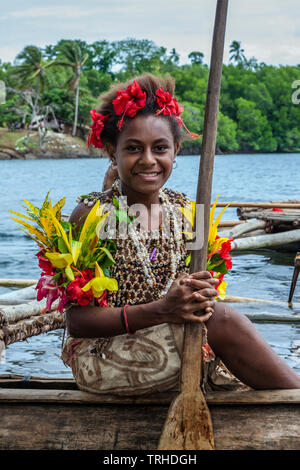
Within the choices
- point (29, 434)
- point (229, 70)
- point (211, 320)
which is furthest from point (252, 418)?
point (229, 70)

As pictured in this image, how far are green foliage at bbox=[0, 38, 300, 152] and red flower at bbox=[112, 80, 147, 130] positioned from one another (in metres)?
43.9

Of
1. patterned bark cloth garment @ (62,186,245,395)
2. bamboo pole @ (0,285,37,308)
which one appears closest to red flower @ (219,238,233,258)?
patterned bark cloth garment @ (62,186,245,395)

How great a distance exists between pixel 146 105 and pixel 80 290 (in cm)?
71

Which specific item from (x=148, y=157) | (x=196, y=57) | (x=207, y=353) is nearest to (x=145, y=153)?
(x=148, y=157)

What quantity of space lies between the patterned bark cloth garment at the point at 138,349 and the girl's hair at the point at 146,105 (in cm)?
23

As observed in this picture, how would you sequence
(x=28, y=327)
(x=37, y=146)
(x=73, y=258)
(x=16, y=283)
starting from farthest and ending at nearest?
1. (x=37, y=146)
2. (x=16, y=283)
3. (x=28, y=327)
4. (x=73, y=258)

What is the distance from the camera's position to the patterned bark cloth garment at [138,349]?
2.04 meters

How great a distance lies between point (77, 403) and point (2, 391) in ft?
0.89

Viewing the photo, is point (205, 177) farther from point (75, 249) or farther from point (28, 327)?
point (28, 327)

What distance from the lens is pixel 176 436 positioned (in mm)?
1927

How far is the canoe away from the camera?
1958 millimetres

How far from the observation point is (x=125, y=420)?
6.65 ft

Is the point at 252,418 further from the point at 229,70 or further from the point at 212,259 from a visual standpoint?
the point at 229,70

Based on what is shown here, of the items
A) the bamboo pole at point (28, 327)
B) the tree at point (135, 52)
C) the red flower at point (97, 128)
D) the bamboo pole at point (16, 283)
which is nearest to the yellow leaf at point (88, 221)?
the red flower at point (97, 128)
